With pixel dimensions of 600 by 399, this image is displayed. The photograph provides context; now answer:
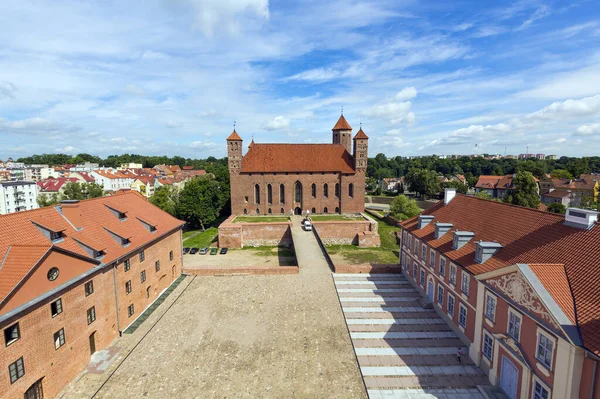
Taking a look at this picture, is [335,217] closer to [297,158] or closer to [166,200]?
[297,158]

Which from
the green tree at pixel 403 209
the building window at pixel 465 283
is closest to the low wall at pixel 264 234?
the green tree at pixel 403 209

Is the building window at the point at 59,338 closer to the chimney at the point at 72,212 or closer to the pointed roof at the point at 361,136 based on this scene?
the chimney at the point at 72,212

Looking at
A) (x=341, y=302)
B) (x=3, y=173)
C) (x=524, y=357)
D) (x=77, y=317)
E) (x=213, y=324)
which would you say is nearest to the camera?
(x=524, y=357)

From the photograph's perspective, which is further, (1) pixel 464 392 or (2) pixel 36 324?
(1) pixel 464 392

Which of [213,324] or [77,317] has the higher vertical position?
[77,317]

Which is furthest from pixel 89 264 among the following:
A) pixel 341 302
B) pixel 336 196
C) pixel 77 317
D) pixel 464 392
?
pixel 336 196

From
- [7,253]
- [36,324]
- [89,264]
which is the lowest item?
[36,324]

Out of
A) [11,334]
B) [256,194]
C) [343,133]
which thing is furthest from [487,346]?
[343,133]

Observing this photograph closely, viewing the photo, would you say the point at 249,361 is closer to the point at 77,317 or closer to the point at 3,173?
the point at 77,317
